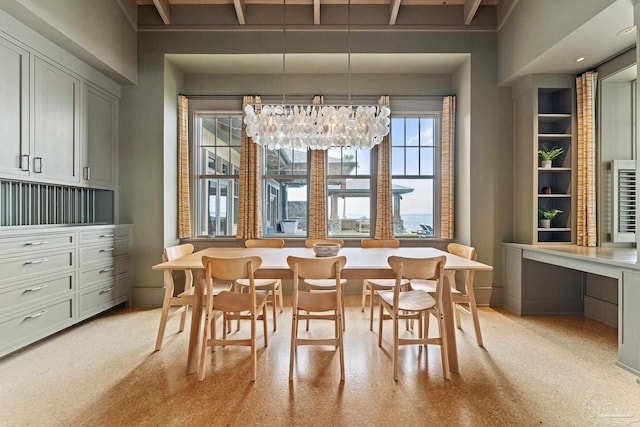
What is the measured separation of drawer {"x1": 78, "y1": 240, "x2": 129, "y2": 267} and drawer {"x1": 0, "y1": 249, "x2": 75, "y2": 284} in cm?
13

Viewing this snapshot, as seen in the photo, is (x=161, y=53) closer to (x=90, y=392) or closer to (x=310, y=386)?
(x=90, y=392)

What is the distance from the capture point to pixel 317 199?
4609 millimetres

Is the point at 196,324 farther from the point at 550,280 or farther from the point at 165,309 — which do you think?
the point at 550,280

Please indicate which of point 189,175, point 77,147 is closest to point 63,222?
point 77,147

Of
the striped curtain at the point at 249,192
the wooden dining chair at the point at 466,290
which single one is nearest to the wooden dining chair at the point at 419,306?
the wooden dining chair at the point at 466,290

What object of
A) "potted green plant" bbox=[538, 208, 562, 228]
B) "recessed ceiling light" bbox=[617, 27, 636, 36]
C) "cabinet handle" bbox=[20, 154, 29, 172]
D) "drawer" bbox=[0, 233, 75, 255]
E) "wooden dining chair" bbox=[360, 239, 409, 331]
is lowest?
"wooden dining chair" bbox=[360, 239, 409, 331]

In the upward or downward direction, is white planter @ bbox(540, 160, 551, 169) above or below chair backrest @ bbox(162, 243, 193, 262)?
above

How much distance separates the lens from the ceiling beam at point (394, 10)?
3820 mm

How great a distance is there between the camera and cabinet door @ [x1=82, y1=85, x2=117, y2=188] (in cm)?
363

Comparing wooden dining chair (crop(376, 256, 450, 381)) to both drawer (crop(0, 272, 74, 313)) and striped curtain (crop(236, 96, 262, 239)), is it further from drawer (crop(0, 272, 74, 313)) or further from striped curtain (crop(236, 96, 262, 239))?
drawer (crop(0, 272, 74, 313))

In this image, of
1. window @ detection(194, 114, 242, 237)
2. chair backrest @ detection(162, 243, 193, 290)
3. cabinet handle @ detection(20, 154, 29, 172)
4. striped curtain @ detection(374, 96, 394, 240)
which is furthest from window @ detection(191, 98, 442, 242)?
cabinet handle @ detection(20, 154, 29, 172)

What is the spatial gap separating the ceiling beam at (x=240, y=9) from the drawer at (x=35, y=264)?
3.26 m

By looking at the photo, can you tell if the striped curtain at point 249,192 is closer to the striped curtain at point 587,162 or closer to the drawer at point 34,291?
the drawer at point 34,291

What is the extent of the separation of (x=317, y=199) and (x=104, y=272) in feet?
8.99
